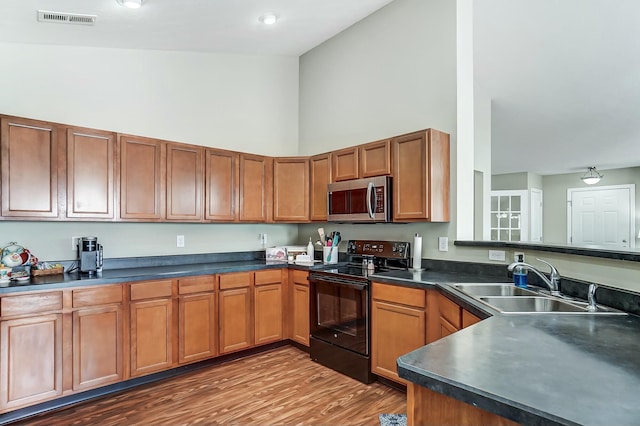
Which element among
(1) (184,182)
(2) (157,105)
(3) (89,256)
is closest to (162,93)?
(2) (157,105)

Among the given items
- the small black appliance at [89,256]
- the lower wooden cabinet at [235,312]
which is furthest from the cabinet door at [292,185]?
the small black appliance at [89,256]

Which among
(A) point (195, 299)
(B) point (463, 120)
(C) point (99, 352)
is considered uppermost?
(B) point (463, 120)

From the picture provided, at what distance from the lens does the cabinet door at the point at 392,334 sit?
8.57 ft

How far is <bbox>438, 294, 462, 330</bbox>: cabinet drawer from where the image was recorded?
215 cm

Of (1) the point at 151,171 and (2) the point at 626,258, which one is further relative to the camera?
(1) the point at 151,171

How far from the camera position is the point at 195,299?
3143mm

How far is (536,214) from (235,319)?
7.79m

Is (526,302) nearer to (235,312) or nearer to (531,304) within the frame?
(531,304)

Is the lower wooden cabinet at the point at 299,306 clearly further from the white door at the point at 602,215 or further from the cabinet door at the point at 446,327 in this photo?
the white door at the point at 602,215

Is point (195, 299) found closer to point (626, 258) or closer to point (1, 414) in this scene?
point (1, 414)

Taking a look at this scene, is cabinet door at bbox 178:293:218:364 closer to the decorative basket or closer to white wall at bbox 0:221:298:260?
white wall at bbox 0:221:298:260

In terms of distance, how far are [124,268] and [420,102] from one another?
3102 mm

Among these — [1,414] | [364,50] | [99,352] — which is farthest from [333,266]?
[1,414]

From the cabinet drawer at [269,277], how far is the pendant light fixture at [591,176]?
23.8ft
